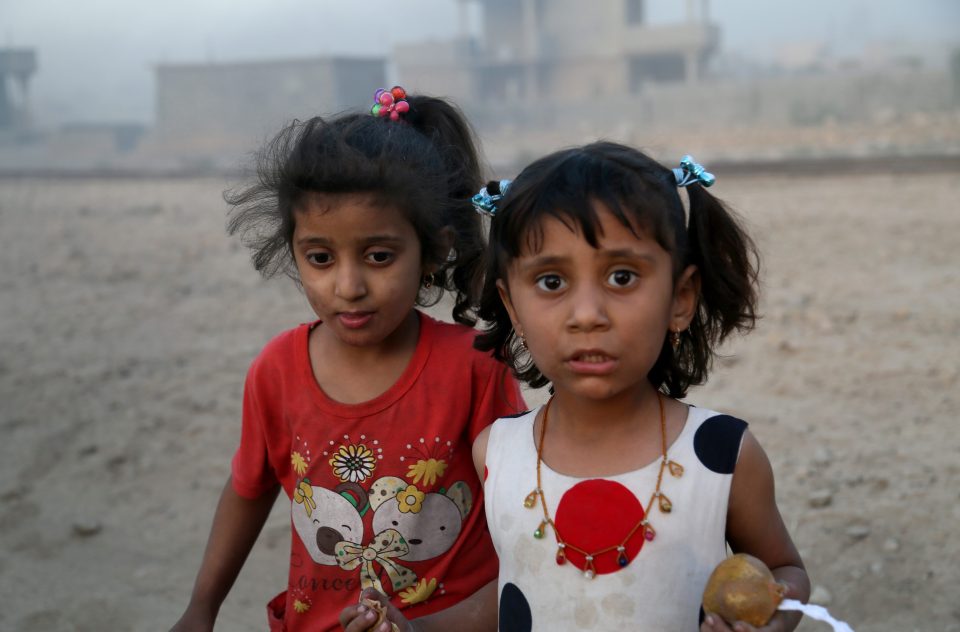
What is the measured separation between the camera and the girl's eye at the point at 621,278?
1697mm

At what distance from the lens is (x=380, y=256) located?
6.94ft

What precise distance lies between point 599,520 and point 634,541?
7 cm

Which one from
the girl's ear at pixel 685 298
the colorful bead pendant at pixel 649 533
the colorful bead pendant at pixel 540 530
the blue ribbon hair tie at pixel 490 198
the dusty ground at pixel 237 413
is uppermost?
the blue ribbon hair tie at pixel 490 198

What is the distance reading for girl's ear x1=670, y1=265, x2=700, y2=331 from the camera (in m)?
1.82

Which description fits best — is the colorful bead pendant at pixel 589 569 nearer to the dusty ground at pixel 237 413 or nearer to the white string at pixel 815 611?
the white string at pixel 815 611

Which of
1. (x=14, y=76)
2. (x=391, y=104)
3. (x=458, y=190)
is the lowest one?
(x=458, y=190)

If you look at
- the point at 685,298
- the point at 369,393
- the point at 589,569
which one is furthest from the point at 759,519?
the point at 369,393

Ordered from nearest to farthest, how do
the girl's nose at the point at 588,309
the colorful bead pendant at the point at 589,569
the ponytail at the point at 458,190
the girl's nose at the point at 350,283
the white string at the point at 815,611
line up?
the white string at the point at 815,611 < the girl's nose at the point at 588,309 < the colorful bead pendant at the point at 589,569 < the girl's nose at the point at 350,283 < the ponytail at the point at 458,190

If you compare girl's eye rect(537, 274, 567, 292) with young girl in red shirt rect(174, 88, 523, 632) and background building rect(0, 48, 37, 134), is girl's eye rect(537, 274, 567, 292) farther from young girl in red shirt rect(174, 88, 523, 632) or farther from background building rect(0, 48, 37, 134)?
background building rect(0, 48, 37, 134)

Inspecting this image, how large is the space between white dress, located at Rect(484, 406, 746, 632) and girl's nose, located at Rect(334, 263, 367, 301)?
0.53 metres

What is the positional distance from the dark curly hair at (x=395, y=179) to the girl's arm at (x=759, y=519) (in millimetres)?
758

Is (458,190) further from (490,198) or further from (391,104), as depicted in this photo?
(490,198)

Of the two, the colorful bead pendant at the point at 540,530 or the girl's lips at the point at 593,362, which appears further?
the colorful bead pendant at the point at 540,530

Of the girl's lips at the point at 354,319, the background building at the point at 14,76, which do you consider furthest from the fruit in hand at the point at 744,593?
the background building at the point at 14,76
